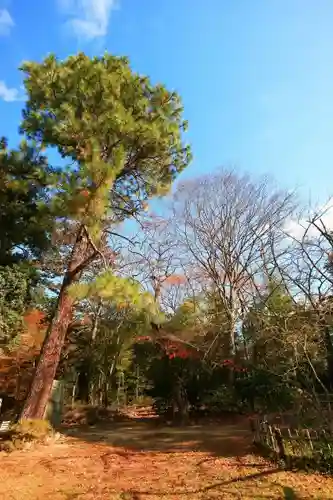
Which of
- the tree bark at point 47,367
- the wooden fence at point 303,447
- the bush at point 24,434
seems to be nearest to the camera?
the wooden fence at point 303,447

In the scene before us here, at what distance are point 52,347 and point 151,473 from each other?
3.41 m

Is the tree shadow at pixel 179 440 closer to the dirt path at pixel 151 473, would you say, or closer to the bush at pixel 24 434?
the dirt path at pixel 151 473

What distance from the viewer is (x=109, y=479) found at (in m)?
4.93

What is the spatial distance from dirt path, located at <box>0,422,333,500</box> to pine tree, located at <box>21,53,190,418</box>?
1.38 meters

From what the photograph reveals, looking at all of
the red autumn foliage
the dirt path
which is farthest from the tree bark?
the red autumn foliage

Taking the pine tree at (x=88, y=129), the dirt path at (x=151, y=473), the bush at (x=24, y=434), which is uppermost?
the pine tree at (x=88, y=129)

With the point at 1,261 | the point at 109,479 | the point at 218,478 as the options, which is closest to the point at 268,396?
the point at 218,478

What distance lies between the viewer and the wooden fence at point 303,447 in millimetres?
5090

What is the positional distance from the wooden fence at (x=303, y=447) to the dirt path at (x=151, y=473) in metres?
0.27

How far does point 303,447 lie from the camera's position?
17.5 feet

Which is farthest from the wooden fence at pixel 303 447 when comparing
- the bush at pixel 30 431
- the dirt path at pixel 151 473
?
the bush at pixel 30 431

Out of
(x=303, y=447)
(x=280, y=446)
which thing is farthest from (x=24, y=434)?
(x=303, y=447)

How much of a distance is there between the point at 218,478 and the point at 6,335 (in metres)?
5.38

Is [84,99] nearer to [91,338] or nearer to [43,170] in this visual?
[43,170]
